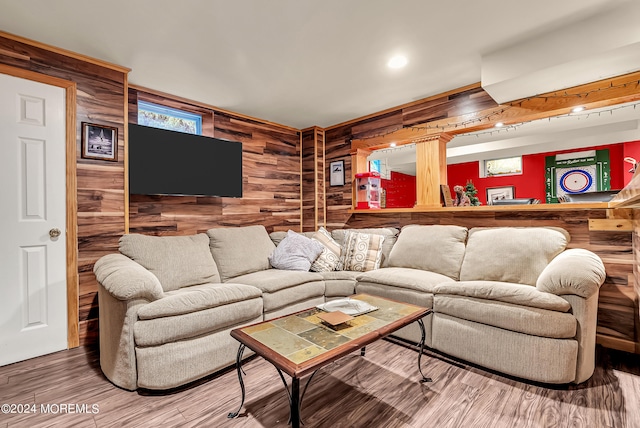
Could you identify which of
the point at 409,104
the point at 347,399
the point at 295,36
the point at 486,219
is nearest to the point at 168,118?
the point at 295,36

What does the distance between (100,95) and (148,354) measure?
217cm

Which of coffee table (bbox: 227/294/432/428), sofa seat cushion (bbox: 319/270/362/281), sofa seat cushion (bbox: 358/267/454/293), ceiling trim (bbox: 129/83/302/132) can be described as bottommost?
coffee table (bbox: 227/294/432/428)

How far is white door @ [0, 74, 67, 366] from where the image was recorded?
7.16 ft

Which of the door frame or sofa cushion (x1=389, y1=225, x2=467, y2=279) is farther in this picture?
sofa cushion (x1=389, y1=225, x2=467, y2=279)

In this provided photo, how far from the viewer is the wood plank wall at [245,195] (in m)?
3.03

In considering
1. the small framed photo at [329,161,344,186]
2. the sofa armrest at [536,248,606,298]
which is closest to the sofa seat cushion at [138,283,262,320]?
the sofa armrest at [536,248,606,298]

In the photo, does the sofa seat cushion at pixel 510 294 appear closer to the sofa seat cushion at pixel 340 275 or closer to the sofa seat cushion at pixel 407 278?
the sofa seat cushion at pixel 407 278

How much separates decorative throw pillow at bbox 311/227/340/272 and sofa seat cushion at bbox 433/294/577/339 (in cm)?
121

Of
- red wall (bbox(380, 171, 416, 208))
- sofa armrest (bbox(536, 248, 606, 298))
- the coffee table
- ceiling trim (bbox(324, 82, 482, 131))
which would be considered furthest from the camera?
red wall (bbox(380, 171, 416, 208))

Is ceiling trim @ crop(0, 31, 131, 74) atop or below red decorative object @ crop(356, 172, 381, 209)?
atop

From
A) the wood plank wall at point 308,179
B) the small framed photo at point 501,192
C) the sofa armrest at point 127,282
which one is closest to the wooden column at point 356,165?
the wood plank wall at point 308,179

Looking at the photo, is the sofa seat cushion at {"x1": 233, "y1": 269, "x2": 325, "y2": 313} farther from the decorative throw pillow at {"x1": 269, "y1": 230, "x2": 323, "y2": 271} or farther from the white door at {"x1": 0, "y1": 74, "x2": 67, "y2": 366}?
the white door at {"x1": 0, "y1": 74, "x2": 67, "y2": 366}

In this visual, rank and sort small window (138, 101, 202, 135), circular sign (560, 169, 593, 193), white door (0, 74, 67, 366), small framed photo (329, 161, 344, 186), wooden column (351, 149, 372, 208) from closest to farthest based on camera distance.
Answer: white door (0, 74, 67, 366), small window (138, 101, 202, 135), wooden column (351, 149, 372, 208), small framed photo (329, 161, 344, 186), circular sign (560, 169, 593, 193)

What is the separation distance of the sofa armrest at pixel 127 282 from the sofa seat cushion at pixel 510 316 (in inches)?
77.7
